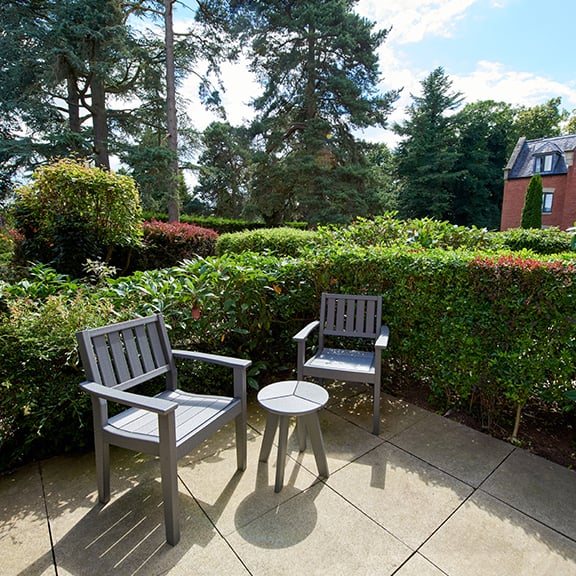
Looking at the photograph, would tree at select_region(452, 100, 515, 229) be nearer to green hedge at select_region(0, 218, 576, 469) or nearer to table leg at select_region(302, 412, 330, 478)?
green hedge at select_region(0, 218, 576, 469)

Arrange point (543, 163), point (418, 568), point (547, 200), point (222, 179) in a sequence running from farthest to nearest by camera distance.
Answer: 1. point (222, 179)
2. point (543, 163)
3. point (547, 200)
4. point (418, 568)

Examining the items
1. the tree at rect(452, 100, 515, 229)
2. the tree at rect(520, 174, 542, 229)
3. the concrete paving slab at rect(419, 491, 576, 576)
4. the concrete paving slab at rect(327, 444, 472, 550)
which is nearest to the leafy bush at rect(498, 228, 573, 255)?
the concrete paving slab at rect(327, 444, 472, 550)

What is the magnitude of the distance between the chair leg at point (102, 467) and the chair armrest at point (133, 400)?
32 cm

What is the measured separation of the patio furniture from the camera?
1.80 m

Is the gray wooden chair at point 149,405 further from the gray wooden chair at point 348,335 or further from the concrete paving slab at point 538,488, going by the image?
the concrete paving slab at point 538,488

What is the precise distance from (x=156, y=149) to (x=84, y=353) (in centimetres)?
1117

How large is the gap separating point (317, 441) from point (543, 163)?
22.9 meters

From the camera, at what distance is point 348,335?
293 centimetres

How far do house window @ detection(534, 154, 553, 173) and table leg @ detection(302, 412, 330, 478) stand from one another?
73.7 feet

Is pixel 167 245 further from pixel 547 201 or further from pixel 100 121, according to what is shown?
pixel 547 201

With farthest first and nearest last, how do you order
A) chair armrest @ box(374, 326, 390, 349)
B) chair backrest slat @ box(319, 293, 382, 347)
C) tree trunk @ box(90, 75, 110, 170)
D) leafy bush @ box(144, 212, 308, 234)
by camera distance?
leafy bush @ box(144, 212, 308, 234), tree trunk @ box(90, 75, 110, 170), chair backrest slat @ box(319, 293, 382, 347), chair armrest @ box(374, 326, 390, 349)

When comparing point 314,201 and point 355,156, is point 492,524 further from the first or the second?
point 355,156

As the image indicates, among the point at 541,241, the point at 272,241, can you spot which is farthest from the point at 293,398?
the point at 541,241

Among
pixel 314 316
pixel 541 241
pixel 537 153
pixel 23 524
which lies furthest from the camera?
pixel 537 153
